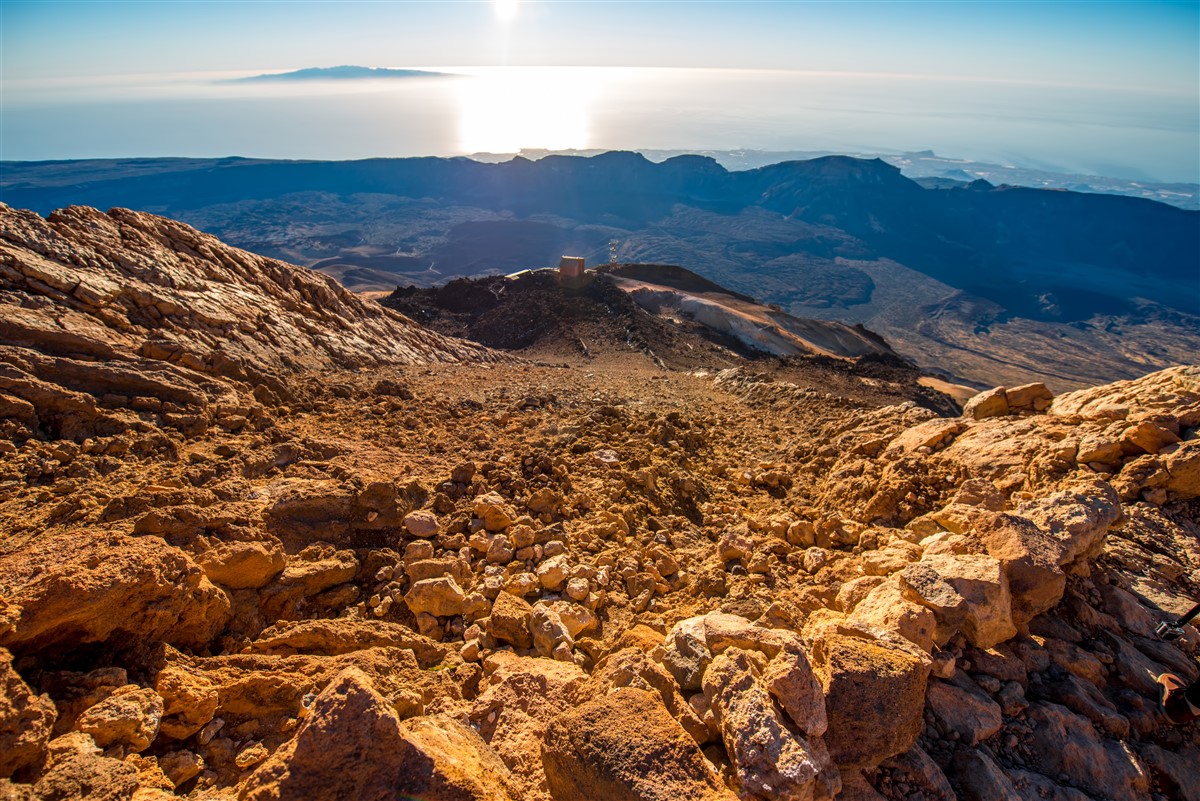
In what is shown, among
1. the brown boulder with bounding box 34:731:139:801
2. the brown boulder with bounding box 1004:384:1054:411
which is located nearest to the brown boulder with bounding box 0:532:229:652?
the brown boulder with bounding box 34:731:139:801

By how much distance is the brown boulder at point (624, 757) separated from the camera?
8.00 feet

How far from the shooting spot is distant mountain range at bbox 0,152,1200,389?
Answer: 83062 mm

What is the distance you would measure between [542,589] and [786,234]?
122255mm

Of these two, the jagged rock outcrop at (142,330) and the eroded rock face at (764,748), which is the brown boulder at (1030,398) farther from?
the jagged rock outcrop at (142,330)

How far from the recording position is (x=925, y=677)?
2953mm

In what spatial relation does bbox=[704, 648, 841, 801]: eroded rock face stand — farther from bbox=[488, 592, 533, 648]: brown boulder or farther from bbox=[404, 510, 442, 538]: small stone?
bbox=[404, 510, 442, 538]: small stone

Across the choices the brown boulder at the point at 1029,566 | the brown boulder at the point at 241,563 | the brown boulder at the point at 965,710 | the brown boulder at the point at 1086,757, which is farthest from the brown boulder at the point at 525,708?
the brown boulder at the point at 1029,566

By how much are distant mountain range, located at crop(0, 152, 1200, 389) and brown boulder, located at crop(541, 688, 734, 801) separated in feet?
234

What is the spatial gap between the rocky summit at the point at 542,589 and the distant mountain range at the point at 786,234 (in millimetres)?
67646

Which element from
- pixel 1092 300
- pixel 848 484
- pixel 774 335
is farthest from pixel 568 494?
pixel 1092 300

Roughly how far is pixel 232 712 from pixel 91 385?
14.5 ft

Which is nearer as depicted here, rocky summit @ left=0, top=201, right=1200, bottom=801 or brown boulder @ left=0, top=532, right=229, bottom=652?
rocky summit @ left=0, top=201, right=1200, bottom=801

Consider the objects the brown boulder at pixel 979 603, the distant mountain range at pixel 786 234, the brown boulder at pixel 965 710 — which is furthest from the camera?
the distant mountain range at pixel 786 234

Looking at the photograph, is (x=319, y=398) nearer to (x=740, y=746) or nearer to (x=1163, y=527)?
(x=740, y=746)
